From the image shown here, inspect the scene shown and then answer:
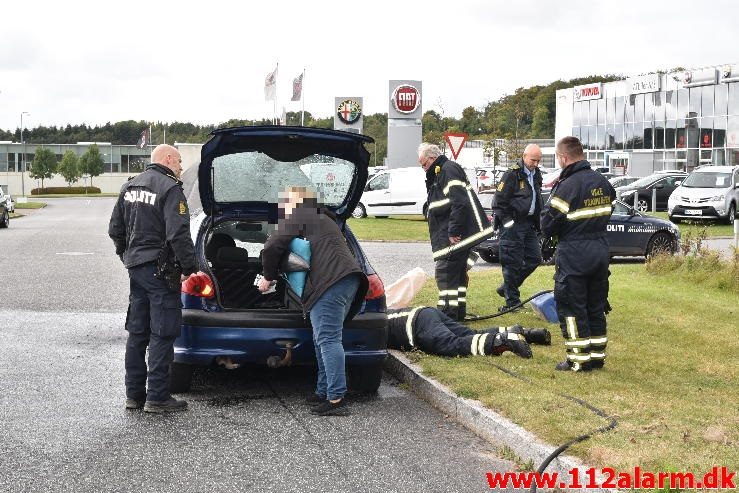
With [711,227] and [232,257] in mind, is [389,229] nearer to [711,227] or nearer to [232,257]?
[711,227]

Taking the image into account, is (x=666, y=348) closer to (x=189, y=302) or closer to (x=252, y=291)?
(x=252, y=291)

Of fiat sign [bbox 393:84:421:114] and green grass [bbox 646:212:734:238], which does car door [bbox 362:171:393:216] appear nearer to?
fiat sign [bbox 393:84:421:114]

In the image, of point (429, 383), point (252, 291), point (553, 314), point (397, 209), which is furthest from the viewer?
point (397, 209)

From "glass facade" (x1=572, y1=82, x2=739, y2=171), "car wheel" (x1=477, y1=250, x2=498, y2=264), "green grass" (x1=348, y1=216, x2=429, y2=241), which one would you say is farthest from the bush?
"car wheel" (x1=477, y1=250, x2=498, y2=264)

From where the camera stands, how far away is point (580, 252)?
7.71 metres

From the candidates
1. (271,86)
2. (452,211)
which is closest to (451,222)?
(452,211)

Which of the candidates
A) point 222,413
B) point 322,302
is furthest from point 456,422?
point 222,413

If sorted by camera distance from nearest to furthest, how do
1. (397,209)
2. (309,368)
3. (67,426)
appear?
(67,426), (309,368), (397,209)

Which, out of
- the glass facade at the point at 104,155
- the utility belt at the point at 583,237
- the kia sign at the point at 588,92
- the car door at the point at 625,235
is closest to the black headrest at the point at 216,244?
the utility belt at the point at 583,237

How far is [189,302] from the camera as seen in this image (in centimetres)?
719

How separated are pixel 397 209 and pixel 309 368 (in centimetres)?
2575

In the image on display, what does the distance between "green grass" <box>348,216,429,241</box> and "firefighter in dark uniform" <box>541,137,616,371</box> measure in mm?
16749

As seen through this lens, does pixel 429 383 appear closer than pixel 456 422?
No

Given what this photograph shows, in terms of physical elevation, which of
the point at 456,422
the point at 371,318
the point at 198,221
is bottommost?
the point at 456,422
